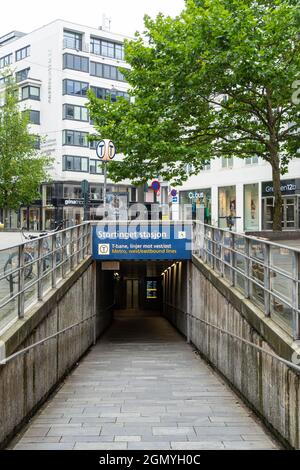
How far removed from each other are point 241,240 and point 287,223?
79.0ft


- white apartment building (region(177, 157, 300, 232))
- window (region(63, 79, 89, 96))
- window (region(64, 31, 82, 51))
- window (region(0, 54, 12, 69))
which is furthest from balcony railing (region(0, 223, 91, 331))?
window (region(0, 54, 12, 69))

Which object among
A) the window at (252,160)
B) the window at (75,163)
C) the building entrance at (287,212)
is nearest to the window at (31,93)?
the window at (75,163)

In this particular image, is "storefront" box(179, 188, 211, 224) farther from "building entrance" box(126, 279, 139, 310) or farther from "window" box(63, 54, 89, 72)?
"window" box(63, 54, 89, 72)

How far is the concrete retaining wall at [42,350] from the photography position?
690 centimetres

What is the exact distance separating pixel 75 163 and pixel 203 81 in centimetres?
3213

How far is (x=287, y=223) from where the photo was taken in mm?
33031

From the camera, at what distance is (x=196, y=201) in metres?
40.7

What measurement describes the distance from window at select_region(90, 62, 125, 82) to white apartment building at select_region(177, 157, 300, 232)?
640 inches

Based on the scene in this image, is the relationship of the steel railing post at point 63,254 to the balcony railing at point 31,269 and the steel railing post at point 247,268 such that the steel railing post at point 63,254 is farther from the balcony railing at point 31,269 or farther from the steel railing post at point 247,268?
the steel railing post at point 247,268

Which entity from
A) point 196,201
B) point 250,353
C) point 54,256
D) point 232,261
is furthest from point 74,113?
point 250,353

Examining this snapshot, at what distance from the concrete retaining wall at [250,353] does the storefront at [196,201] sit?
2309 centimetres

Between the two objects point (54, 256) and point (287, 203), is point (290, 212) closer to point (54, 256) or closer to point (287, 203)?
point (287, 203)
